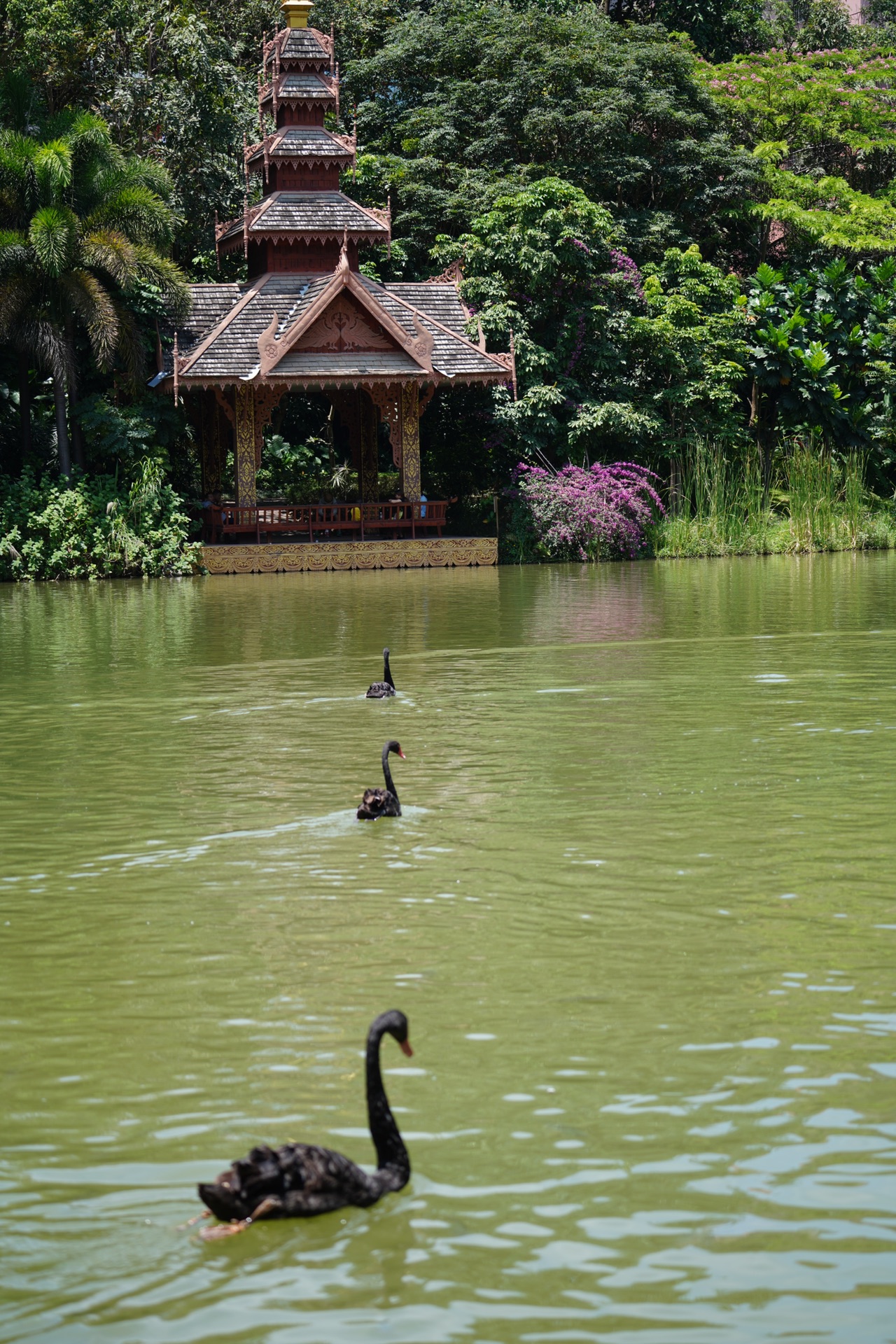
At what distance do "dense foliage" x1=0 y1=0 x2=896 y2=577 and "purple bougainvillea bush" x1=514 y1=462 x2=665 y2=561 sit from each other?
0.33m

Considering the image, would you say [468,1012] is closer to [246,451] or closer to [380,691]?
[380,691]

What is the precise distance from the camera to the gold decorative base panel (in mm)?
31531

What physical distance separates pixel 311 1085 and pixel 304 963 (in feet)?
4.05

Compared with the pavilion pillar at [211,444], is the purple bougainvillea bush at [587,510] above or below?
below

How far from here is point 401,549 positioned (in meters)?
32.6

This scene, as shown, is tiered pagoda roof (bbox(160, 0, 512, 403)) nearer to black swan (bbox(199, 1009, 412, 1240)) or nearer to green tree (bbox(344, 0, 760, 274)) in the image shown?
green tree (bbox(344, 0, 760, 274))

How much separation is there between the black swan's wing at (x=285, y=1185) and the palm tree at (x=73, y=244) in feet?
86.6

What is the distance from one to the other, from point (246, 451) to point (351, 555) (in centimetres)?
303

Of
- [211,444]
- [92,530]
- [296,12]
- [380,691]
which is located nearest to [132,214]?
[92,530]

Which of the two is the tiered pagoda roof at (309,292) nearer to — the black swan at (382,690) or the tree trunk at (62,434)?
the tree trunk at (62,434)

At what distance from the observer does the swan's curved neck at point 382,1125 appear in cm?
438

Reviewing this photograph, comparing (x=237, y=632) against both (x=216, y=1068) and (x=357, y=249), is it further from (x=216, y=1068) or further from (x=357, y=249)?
(x=357, y=249)

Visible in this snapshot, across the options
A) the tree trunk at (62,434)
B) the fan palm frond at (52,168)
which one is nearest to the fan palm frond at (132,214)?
the fan palm frond at (52,168)

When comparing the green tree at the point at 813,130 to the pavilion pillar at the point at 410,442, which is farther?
the green tree at the point at 813,130
